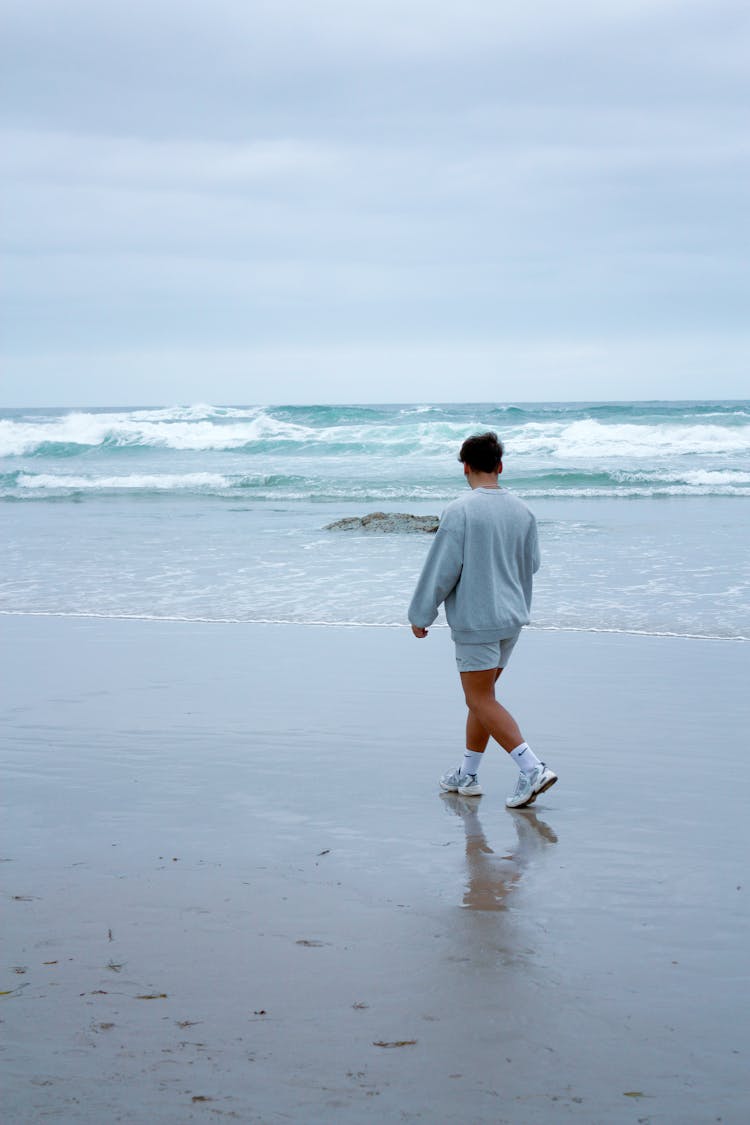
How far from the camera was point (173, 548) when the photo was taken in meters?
15.1

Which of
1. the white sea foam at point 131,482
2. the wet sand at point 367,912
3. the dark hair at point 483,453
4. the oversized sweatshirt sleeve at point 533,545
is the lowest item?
the wet sand at point 367,912

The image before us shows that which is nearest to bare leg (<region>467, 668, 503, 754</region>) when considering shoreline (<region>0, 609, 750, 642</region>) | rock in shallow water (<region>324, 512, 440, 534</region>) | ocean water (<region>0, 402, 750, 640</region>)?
shoreline (<region>0, 609, 750, 642</region>)

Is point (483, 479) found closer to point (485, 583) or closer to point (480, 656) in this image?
point (485, 583)

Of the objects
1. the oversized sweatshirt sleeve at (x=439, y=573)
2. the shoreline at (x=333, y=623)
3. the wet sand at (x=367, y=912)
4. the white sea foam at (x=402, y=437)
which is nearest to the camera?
the wet sand at (x=367, y=912)

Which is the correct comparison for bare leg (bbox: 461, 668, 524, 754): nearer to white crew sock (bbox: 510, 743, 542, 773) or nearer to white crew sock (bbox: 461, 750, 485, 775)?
white crew sock (bbox: 510, 743, 542, 773)

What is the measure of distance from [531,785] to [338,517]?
15.4m

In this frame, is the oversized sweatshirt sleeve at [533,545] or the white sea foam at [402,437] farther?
the white sea foam at [402,437]

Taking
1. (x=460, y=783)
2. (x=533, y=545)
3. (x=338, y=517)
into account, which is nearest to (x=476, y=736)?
(x=460, y=783)

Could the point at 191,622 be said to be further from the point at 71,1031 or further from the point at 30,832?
the point at 71,1031

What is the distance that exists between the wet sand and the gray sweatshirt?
0.80 meters

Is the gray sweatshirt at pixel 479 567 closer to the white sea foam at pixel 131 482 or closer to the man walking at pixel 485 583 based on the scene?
the man walking at pixel 485 583

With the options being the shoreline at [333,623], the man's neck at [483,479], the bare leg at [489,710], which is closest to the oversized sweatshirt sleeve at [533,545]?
the man's neck at [483,479]

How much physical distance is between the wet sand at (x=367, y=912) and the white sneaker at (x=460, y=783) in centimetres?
6

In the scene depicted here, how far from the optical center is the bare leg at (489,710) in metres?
4.83
